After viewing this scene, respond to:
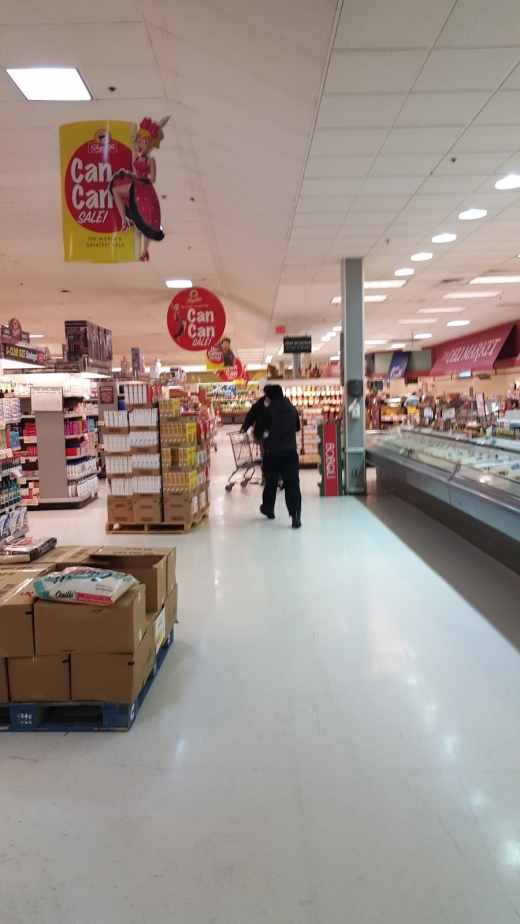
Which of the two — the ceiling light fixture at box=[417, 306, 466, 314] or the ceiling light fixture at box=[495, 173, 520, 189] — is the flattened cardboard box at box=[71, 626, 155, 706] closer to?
the ceiling light fixture at box=[495, 173, 520, 189]

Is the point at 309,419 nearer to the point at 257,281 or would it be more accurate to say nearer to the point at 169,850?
the point at 257,281

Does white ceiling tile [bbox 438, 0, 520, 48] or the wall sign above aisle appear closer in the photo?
white ceiling tile [bbox 438, 0, 520, 48]

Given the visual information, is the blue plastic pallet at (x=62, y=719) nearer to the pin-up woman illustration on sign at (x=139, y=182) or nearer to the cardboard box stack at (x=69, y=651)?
the cardboard box stack at (x=69, y=651)

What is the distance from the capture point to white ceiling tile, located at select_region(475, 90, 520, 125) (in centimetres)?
418

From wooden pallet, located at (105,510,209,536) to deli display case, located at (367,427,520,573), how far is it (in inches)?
110

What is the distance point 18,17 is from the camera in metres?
3.45

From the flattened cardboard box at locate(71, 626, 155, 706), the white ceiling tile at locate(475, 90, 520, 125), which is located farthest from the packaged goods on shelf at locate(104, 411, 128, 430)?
the white ceiling tile at locate(475, 90, 520, 125)

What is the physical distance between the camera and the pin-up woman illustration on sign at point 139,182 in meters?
3.86

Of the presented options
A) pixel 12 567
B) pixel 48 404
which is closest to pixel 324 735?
pixel 12 567

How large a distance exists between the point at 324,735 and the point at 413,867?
80 cm

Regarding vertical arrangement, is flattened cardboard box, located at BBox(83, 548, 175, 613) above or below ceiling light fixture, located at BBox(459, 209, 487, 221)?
below

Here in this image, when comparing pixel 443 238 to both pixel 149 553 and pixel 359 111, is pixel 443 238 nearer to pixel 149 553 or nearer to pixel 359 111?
pixel 359 111

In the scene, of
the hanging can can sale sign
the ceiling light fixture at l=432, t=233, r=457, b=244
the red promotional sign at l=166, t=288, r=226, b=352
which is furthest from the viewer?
the red promotional sign at l=166, t=288, r=226, b=352

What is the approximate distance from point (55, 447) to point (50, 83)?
582cm
